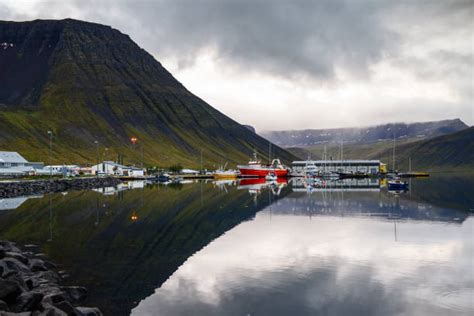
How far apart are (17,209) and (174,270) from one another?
148ft

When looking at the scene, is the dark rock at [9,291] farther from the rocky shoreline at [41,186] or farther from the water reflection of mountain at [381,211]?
the rocky shoreline at [41,186]

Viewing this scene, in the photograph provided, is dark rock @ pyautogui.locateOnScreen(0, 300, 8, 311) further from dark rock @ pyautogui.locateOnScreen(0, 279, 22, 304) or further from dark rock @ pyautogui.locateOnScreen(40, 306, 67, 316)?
dark rock @ pyautogui.locateOnScreen(40, 306, 67, 316)

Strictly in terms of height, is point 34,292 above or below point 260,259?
above

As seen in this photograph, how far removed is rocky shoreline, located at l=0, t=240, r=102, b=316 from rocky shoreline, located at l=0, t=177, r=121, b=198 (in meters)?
69.5

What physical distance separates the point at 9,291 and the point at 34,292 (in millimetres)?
1040

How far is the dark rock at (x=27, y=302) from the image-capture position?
20536mm

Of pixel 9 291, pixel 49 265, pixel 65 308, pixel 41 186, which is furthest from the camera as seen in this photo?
pixel 41 186

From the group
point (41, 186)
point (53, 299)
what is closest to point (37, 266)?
point (53, 299)

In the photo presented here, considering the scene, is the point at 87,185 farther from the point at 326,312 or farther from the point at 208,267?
the point at 326,312

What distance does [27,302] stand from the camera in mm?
20828

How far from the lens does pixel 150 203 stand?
79438mm

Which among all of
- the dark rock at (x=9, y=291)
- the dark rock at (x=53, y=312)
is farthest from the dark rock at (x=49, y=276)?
the dark rock at (x=53, y=312)

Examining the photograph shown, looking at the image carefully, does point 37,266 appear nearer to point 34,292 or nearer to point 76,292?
point 76,292

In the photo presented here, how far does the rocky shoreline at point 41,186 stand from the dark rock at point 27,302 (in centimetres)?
7719
